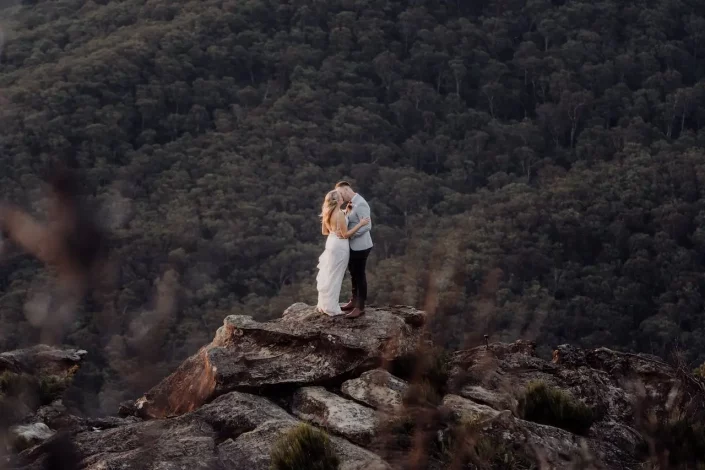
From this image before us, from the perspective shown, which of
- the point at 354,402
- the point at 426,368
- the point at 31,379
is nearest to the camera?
the point at 354,402

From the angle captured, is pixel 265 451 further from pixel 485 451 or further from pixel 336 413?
pixel 485 451

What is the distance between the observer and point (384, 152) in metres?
59.4

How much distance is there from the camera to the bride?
36.3 feet

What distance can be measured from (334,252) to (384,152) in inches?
1910

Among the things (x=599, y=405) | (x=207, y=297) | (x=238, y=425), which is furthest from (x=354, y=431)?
(x=207, y=297)

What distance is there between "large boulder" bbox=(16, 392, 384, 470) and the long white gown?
2014mm

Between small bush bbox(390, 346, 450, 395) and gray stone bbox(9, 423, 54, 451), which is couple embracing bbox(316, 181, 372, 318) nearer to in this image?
small bush bbox(390, 346, 450, 395)

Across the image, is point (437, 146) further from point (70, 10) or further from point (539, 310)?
point (70, 10)

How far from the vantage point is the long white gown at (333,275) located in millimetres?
11070

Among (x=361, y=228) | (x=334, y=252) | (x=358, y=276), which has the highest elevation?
(x=361, y=228)

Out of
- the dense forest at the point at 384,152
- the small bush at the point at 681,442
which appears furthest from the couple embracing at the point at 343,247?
the dense forest at the point at 384,152

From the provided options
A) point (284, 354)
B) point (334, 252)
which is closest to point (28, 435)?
point (284, 354)

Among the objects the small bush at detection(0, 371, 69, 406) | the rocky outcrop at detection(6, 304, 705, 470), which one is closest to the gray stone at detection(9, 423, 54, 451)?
the rocky outcrop at detection(6, 304, 705, 470)

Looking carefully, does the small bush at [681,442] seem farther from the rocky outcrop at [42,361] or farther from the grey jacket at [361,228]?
the rocky outcrop at [42,361]
